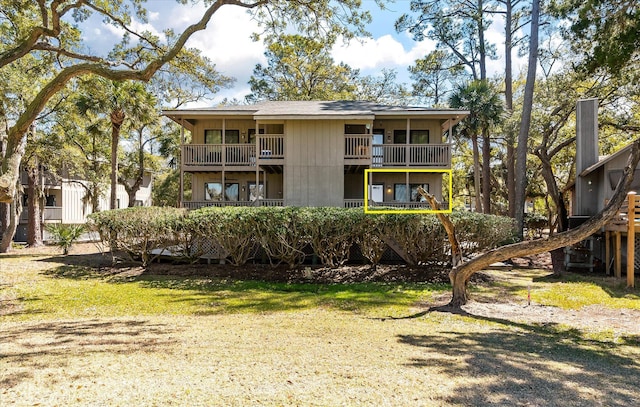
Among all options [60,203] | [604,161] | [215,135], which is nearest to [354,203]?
[215,135]

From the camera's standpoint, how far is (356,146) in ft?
60.5

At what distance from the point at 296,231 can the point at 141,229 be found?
5.62 meters

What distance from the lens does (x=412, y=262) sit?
13906 mm

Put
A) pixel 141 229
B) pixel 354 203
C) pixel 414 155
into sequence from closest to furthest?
pixel 141 229, pixel 354 203, pixel 414 155

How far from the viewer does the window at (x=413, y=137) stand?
789 inches

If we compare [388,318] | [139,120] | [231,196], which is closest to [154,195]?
[139,120]

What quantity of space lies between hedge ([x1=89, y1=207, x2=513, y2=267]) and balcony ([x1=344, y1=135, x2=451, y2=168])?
515 centimetres

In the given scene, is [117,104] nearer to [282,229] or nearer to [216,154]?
[216,154]

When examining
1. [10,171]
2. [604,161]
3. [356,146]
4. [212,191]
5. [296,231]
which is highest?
[356,146]

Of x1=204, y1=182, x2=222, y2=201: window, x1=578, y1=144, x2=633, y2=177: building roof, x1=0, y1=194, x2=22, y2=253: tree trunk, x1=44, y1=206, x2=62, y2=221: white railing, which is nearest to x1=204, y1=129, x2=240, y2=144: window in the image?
x1=204, y1=182, x2=222, y2=201: window

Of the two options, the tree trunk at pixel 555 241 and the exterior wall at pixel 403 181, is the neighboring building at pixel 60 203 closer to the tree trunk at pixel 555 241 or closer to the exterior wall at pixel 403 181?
the exterior wall at pixel 403 181

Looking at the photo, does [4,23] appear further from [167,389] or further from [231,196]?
[167,389]

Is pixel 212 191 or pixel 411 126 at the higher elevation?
pixel 411 126

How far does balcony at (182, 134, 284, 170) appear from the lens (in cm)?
1881
